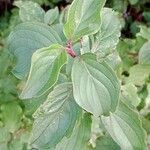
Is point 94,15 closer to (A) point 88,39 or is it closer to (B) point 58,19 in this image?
(A) point 88,39

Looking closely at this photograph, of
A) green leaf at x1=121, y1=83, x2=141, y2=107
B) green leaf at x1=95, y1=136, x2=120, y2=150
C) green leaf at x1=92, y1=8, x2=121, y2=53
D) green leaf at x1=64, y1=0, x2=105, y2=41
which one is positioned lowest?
green leaf at x1=121, y1=83, x2=141, y2=107

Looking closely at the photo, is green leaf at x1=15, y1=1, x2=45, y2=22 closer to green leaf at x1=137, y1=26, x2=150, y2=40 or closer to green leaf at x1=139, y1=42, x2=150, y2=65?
green leaf at x1=139, y1=42, x2=150, y2=65

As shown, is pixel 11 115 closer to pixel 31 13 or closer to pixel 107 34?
pixel 31 13

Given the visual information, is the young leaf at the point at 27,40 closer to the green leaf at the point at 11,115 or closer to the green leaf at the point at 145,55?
the green leaf at the point at 11,115

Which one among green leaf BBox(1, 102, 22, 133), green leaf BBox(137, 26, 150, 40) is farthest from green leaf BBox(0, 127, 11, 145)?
green leaf BBox(137, 26, 150, 40)

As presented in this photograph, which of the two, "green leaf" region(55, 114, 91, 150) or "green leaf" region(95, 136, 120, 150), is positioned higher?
"green leaf" region(55, 114, 91, 150)

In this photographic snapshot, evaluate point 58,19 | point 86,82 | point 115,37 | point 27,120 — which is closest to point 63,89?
point 86,82

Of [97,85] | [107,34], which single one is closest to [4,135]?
[107,34]
